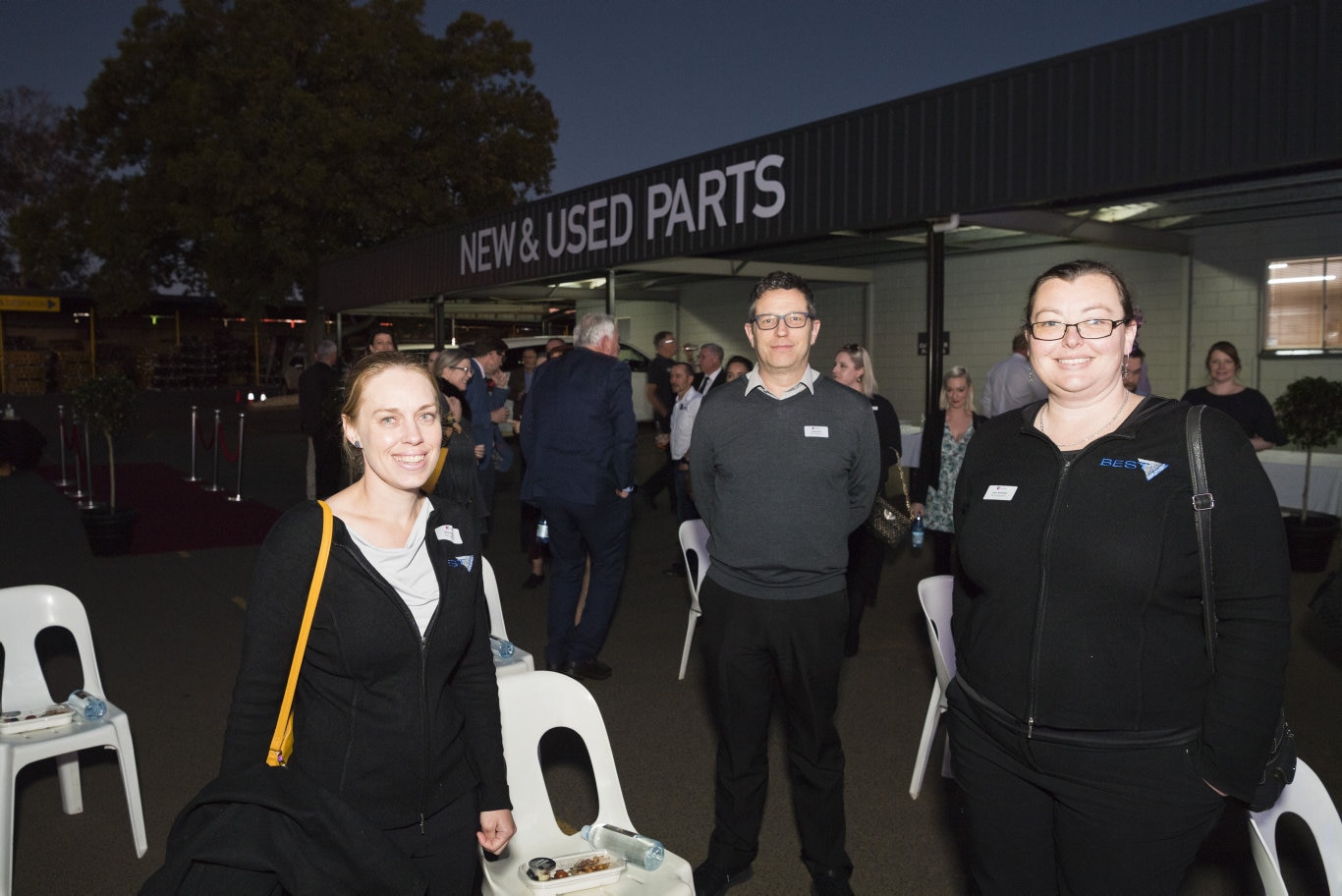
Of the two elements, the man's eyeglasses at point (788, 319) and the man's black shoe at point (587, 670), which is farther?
the man's black shoe at point (587, 670)

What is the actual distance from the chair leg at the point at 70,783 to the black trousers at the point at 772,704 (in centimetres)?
269

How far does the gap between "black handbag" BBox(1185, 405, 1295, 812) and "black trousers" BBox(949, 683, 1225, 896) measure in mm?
99

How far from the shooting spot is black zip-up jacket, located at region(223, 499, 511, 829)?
191 centimetres

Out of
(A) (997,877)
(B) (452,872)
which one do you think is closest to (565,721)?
(B) (452,872)

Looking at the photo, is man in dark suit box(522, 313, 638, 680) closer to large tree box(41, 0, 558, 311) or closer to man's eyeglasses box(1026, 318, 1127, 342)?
man's eyeglasses box(1026, 318, 1127, 342)

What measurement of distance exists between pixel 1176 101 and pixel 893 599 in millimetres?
4245

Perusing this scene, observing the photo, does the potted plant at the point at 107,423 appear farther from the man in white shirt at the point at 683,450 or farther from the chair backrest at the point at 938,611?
the chair backrest at the point at 938,611

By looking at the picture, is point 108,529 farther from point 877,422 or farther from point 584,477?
point 877,422

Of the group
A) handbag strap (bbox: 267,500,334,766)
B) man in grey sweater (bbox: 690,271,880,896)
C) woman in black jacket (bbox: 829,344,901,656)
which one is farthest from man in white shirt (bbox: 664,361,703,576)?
handbag strap (bbox: 267,500,334,766)

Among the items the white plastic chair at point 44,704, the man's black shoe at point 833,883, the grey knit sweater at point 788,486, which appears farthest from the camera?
the white plastic chair at point 44,704

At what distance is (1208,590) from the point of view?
183cm

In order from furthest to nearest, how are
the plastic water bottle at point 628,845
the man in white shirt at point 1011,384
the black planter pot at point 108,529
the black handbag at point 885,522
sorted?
the black planter pot at point 108,529 < the man in white shirt at point 1011,384 < the black handbag at point 885,522 < the plastic water bottle at point 628,845

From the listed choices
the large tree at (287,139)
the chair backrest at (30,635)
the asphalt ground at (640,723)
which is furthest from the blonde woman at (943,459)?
the large tree at (287,139)

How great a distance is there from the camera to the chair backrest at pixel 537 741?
2.73 m
